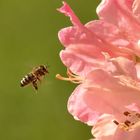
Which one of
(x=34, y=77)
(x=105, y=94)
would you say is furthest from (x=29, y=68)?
(x=105, y=94)

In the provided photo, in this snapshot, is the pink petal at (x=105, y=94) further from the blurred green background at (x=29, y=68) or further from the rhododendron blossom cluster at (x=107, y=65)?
→ the blurred green background at (x=29, y=68)

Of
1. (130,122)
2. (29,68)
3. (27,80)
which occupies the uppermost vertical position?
(29,68)

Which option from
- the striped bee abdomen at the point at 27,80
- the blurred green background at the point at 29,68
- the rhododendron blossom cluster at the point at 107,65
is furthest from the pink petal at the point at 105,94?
the blurred green background at the point at 29,68

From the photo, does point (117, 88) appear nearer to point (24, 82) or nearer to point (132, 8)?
point (132, 8)

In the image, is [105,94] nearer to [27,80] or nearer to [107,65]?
[107,65]

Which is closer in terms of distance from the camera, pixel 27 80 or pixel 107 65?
pixel 107 65

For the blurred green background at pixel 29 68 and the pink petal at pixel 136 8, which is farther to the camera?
the blurred green background at pixel 29 68
